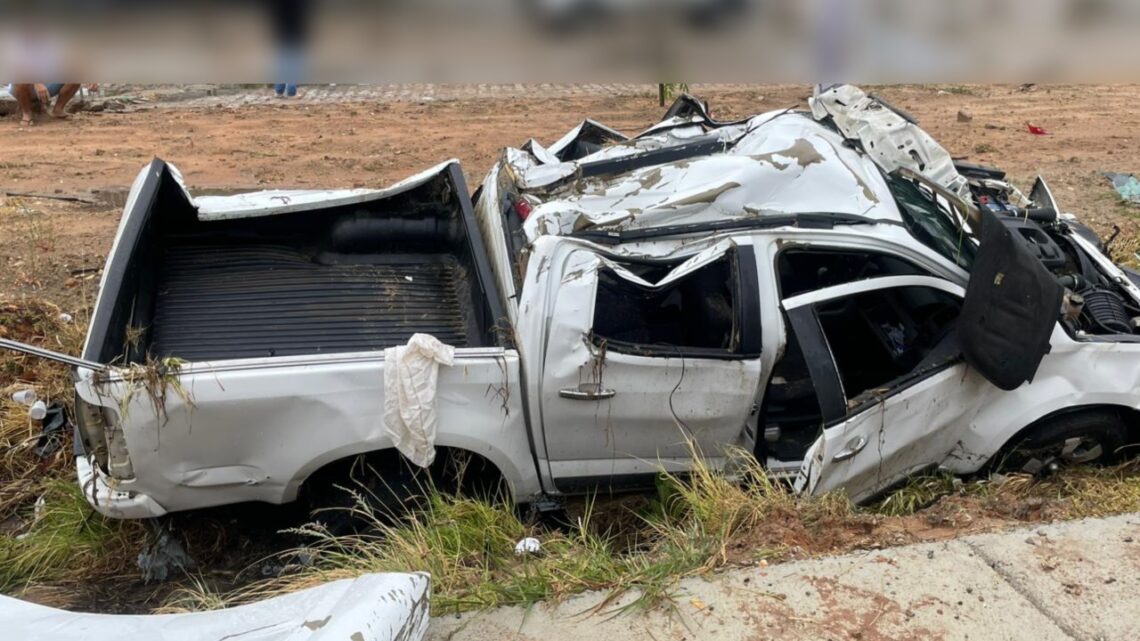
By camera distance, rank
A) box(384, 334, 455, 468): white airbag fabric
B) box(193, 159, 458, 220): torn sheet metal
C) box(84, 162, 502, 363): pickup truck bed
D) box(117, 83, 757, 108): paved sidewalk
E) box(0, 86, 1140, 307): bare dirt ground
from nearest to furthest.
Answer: box(384, 334, 455, 468): white airbag fabric
box(84, 162, 502, 363): pickup truck bed
box(193, 159, 458, 220): torn sheet metal
box(0, 86, 1140, 307): bare dirt ground
box(117, 83, 757, 108): paved sidewalk

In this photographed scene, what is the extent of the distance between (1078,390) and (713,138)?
7.60 ft

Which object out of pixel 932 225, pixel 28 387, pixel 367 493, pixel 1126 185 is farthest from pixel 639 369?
pixel 1126 185

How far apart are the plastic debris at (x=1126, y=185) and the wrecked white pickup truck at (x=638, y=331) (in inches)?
183

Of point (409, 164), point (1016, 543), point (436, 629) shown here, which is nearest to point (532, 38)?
point (436, 629)

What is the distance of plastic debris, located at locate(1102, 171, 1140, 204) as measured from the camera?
8.64 m

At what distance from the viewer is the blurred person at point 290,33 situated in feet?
10.6

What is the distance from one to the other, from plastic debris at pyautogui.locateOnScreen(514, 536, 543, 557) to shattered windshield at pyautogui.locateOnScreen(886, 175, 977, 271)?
2.30 metres

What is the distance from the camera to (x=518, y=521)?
3.89 m

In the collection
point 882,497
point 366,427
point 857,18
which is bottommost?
point 882,497

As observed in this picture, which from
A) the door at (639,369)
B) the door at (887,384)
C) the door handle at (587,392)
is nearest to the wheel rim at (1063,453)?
the door at (887,384)

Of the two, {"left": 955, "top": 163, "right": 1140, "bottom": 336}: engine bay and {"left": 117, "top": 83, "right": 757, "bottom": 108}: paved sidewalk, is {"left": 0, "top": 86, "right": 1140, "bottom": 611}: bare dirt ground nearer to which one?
{"left": 117, "top": 83, "right": 757, "bottom": 108}: paved sidewalk

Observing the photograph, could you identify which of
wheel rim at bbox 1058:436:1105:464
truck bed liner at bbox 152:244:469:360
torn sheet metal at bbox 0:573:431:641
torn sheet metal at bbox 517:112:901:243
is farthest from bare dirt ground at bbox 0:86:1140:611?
wheel rim at bbox 1058:436:1105:464

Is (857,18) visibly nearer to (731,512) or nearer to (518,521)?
(731,512)

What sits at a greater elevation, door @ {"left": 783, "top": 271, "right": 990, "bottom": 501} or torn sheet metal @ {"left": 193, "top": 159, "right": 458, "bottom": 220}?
torn sheet metal @ {"left": 193, "top": 159, "right": 458, "bottom": 220}
